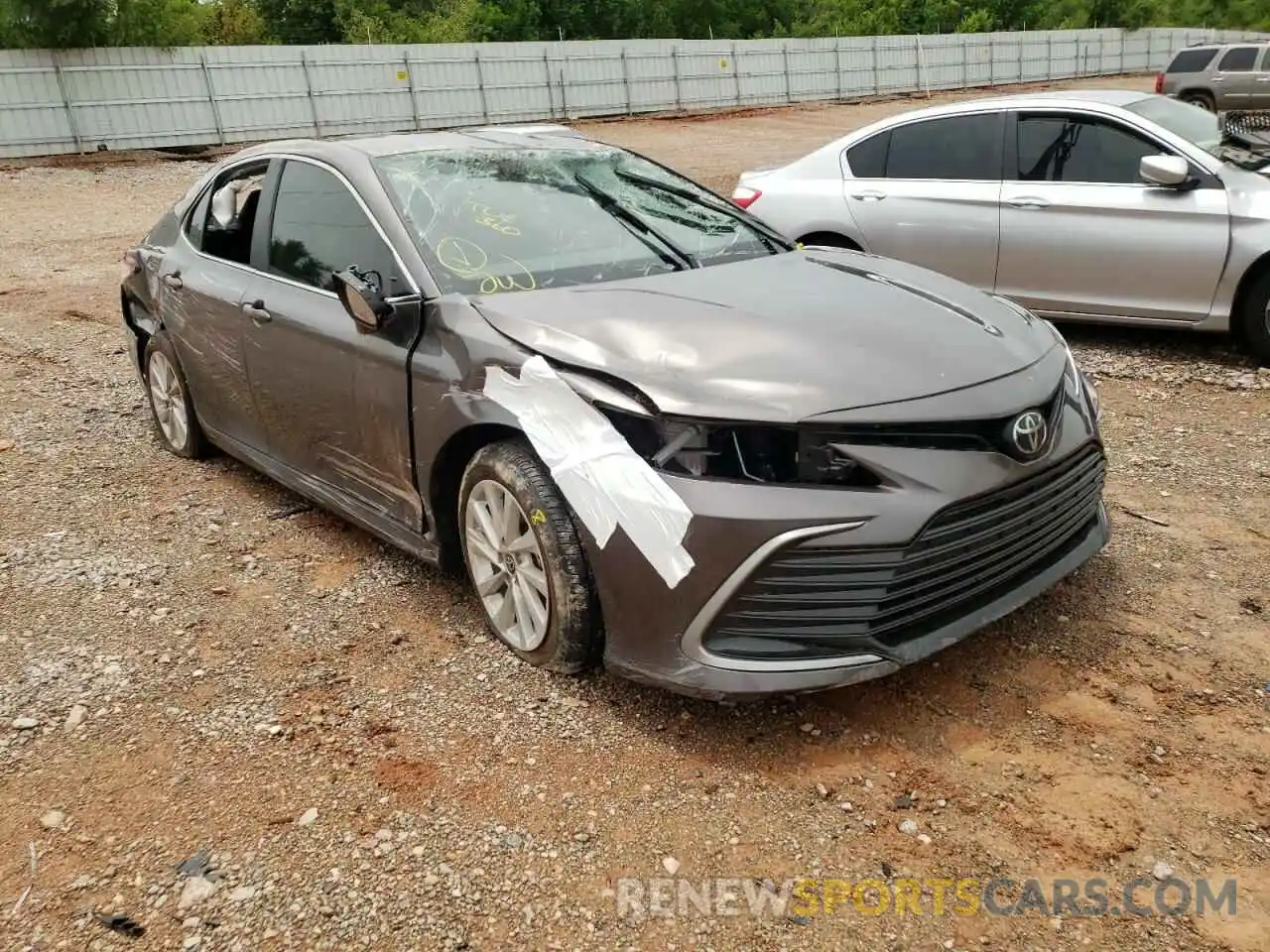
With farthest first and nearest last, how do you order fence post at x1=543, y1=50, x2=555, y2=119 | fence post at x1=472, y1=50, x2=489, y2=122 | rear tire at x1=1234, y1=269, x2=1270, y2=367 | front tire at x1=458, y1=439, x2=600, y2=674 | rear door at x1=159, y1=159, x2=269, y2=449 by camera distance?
fence post at x1=543, y1=50, x2=555, y2=119
fence post at x1=472, y1=50, x2=489, y2=122
rear tire at x1=1234, y1=269, x2=1270, y2=367
rear door at x1=159, y1=159, x2=269, y2=449
front tire at x1=458, y1=439, x2=600, y2=674

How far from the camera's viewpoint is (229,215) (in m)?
4.71

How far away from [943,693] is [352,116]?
24.8 metres

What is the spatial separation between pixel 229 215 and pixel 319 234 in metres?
0.99

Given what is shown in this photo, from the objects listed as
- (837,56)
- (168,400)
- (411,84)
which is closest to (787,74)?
(837,56)

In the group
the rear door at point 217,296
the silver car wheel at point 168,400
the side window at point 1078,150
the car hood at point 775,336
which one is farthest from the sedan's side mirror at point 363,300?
the side window at point 1078,150

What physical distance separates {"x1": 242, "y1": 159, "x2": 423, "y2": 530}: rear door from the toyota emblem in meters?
1.80

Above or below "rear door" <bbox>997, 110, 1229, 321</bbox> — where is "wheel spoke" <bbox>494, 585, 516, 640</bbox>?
below

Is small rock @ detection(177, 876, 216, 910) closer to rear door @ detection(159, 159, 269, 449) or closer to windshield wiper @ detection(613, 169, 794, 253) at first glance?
rear door @ detection(159, 159, 269, 449)

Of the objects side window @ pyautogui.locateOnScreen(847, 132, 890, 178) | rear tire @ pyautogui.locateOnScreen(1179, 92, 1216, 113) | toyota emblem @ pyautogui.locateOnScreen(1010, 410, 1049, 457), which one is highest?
side window @ pyautogui.locateOnScreen(847, 132, 890, 178)

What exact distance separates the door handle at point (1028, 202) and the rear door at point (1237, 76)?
56.3ft

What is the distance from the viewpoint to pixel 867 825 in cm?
257

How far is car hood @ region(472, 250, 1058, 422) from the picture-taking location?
2.76 meters

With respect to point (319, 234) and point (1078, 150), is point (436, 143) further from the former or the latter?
point (1078, 150)

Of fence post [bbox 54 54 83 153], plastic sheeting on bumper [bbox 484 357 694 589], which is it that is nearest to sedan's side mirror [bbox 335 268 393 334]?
plastic sheeting on bumper [bbox 484 357 694 589]
